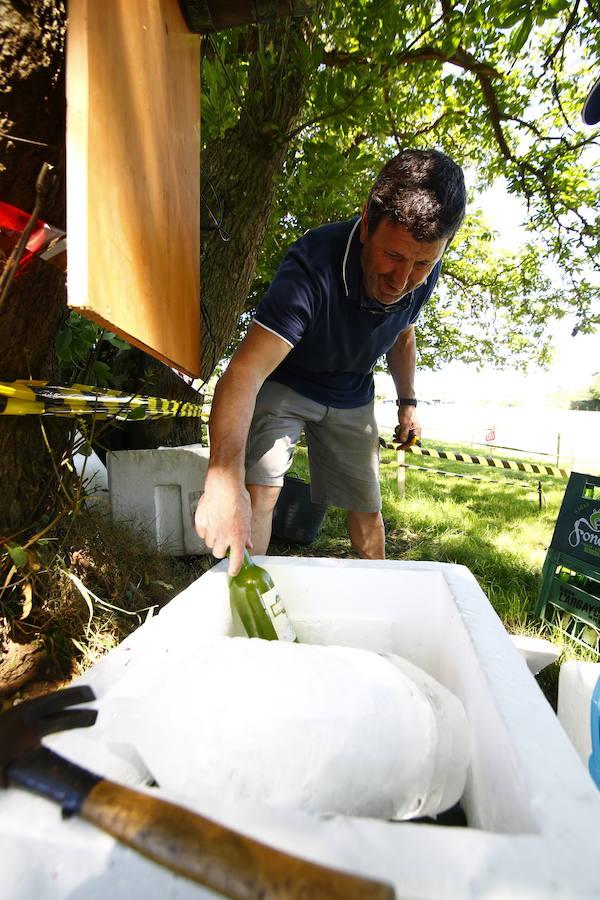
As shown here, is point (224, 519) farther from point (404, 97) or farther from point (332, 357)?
point (404, 97)

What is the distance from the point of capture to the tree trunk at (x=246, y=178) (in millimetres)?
3334

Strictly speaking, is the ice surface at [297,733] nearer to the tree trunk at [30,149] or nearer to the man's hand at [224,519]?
the man's hand at [224,519]

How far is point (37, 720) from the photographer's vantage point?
599 mm

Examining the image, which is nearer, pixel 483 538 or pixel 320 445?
pixel 320 445

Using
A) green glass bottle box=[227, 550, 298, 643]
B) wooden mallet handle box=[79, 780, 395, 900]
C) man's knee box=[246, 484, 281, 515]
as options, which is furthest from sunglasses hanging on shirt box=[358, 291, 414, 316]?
wooden mallet handle box=[79, 780, 395, 900]

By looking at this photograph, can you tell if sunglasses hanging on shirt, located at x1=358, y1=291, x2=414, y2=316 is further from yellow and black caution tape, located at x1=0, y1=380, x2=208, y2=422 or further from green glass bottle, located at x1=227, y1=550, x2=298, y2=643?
green glass bottle, located at x1=227, y1=550, x2=298, y2=643

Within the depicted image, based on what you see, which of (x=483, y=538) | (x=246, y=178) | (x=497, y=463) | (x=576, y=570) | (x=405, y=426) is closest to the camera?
(x=576, y=570)

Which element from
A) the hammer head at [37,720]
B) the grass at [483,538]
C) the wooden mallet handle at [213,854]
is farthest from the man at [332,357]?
the grass at [483,538]

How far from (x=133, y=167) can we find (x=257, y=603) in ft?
3.62

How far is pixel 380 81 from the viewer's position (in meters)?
3.08

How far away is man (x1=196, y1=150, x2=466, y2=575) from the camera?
150cm

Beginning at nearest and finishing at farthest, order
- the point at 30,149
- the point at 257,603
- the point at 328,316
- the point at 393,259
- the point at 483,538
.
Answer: the point at 257,603 → the point at 30,149 → the point at 393,259 → the point at 328,316 → the point at 483,538

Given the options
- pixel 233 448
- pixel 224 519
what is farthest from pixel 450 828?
pixel 233 448

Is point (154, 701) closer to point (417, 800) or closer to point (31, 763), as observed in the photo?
point (31, 763)
